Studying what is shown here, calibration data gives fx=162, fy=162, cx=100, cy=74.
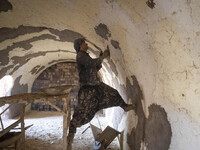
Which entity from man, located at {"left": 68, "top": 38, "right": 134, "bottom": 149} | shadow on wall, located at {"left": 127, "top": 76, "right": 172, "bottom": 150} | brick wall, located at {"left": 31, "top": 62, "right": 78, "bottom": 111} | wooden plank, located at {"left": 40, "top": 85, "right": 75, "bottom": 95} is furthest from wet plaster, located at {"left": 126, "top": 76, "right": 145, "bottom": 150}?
brick wall, located at {"left": 31, "top": 62, "right": 78, "bottom": 111}

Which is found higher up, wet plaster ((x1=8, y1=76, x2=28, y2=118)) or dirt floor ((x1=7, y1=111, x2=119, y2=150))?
wet plaster ((x1=8, y1=76, x2=28, y2=118))

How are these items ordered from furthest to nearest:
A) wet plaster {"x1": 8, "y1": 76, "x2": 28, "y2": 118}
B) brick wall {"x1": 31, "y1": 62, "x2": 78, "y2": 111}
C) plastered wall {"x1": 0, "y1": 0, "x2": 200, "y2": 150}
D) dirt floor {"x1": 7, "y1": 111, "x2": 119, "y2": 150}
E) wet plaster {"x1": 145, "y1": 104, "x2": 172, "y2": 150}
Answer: brick wall {"x1": 31, "y1": 62, "x2": 78, "y2": 111} → wet plaster {"x1": 8, "y1": 76, "x2": 28, "y2": 118} → dirt floor {"x1": 7, "y1": 111, "x2": 119, "y2": 150} → wet plaster {"x1": 145, "y1": 104, "x2": 172, "y2": 150} → plastered wall {"x1": 0, "y1": 0, "x2": 200, "y2": 150}

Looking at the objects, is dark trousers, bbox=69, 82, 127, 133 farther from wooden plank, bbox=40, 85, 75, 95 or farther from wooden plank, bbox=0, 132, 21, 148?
wooden plank, bbox=0, 132, 21, 148

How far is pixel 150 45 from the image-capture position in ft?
5.57

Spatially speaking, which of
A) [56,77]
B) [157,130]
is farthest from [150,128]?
[56,77]

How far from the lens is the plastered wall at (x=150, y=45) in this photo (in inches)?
48.5

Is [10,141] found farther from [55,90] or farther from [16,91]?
[16,91]

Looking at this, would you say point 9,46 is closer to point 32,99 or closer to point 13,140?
point 32,99

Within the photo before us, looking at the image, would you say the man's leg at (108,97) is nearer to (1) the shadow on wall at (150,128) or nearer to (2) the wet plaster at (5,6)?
(1) the shadow on wall at (150,128)

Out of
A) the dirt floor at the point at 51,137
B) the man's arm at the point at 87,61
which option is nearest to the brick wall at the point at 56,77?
the dirt floor at the point at 51,137

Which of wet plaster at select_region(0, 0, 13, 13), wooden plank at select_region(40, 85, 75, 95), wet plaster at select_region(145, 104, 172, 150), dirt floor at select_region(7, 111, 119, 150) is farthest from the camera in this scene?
dirt floor at select_region(7, 111, 119, 150)

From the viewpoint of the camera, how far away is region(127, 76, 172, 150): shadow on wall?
68.7 inches

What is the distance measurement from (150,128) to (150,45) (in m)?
1.08

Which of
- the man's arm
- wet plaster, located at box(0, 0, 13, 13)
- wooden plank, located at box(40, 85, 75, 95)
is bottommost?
wooden plank, located at box(40, 85, 75, 95)
